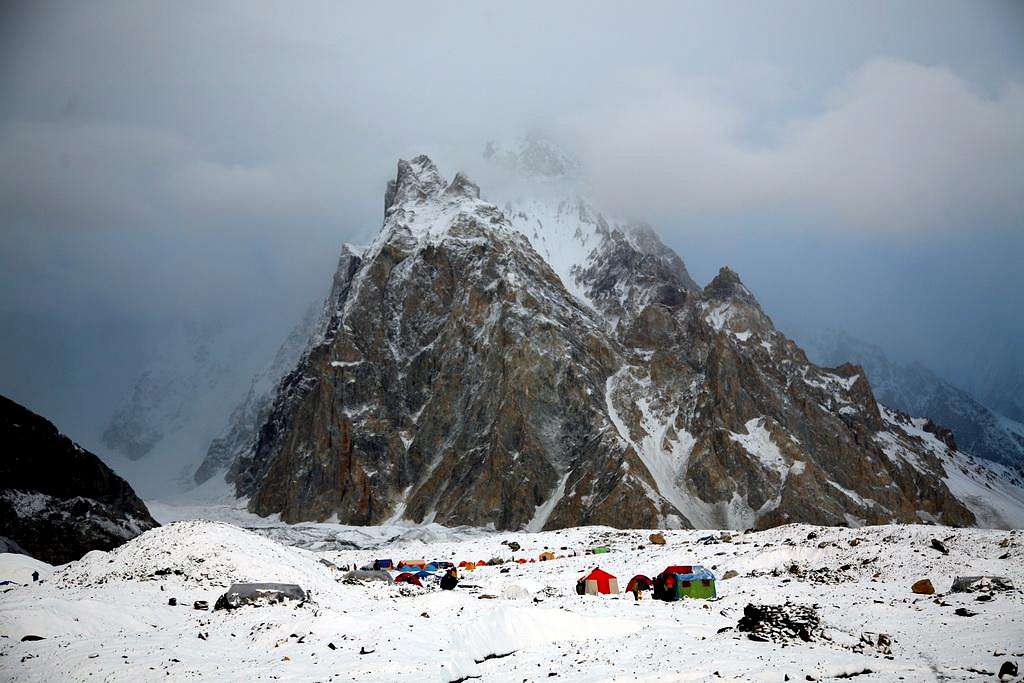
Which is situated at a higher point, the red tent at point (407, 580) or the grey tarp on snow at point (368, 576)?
the grey tarp on snow at point (368, 576)

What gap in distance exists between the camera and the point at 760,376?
6181 inches

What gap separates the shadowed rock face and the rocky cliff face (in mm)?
62026

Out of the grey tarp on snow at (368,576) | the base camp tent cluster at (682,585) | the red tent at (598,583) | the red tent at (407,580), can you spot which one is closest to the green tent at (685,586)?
the base camp tent cluster at (682,585)

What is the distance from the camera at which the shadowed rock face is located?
128 metres

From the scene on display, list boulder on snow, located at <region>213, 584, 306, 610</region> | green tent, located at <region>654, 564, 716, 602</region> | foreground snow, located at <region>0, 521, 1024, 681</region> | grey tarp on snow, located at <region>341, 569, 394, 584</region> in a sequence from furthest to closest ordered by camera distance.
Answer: grey tarp on snow, located at <region>341, 569, 394, 584</region> → green tent, located at <region>654, 564, 716, 602</region> → boulder on snow, located at <region>213, 584, 306, 610</region> → foreground snow, located at <region>0, 521, 1024, 681</region>

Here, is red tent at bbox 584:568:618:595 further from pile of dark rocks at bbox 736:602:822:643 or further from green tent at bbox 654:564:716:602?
pile of dark rocks at bbox 736:602:822:643

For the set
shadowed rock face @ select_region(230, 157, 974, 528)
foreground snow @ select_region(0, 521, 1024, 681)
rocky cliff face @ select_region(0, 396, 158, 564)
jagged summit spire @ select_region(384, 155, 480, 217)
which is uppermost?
jagged summit spire @ select_region(384, 155, 480, 217)

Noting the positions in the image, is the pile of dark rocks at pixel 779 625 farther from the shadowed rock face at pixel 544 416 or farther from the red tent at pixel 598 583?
the shadowed rock face at pixel 544 416

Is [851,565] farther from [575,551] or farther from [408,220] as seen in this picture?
[408,220]

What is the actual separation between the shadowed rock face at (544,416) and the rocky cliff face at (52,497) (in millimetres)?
62026

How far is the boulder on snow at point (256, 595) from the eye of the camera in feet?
110

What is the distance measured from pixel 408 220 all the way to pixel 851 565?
157977 millimetres

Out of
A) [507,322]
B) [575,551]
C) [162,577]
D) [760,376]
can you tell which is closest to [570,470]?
[507,322]

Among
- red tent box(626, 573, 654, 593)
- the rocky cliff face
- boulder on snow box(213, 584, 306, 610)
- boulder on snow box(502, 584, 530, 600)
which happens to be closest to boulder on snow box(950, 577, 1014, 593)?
red tent box(626, 573, 654, 593)
